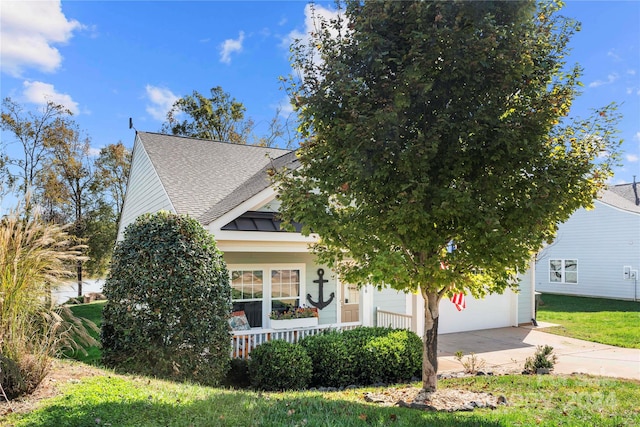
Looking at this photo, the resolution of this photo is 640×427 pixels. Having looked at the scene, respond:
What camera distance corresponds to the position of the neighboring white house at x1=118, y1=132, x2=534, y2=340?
978cm

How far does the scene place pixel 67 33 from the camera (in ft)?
44.3

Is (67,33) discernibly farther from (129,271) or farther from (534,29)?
(534,29)

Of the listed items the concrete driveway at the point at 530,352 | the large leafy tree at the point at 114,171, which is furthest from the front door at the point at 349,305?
the large leafy tree at the point at 114,171

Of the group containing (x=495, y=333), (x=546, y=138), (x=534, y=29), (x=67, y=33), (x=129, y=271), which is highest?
(x=67, y=33)

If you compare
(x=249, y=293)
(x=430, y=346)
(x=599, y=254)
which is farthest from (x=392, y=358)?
(x=599, y=254)

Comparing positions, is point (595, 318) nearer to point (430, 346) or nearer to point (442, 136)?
point (430, 346)

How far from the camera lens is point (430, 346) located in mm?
6309

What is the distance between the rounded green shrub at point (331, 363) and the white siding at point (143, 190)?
503 cm

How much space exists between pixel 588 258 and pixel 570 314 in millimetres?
7903

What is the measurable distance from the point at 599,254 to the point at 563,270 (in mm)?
2133

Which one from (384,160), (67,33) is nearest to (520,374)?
(384,160)

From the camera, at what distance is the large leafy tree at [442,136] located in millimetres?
5094

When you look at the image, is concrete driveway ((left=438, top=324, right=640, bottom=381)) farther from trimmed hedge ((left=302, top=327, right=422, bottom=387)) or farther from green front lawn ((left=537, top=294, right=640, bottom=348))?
trimmed hedge ((left=302, top=327, right=422, bottom=387))

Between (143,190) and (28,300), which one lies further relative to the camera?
(143,190)
